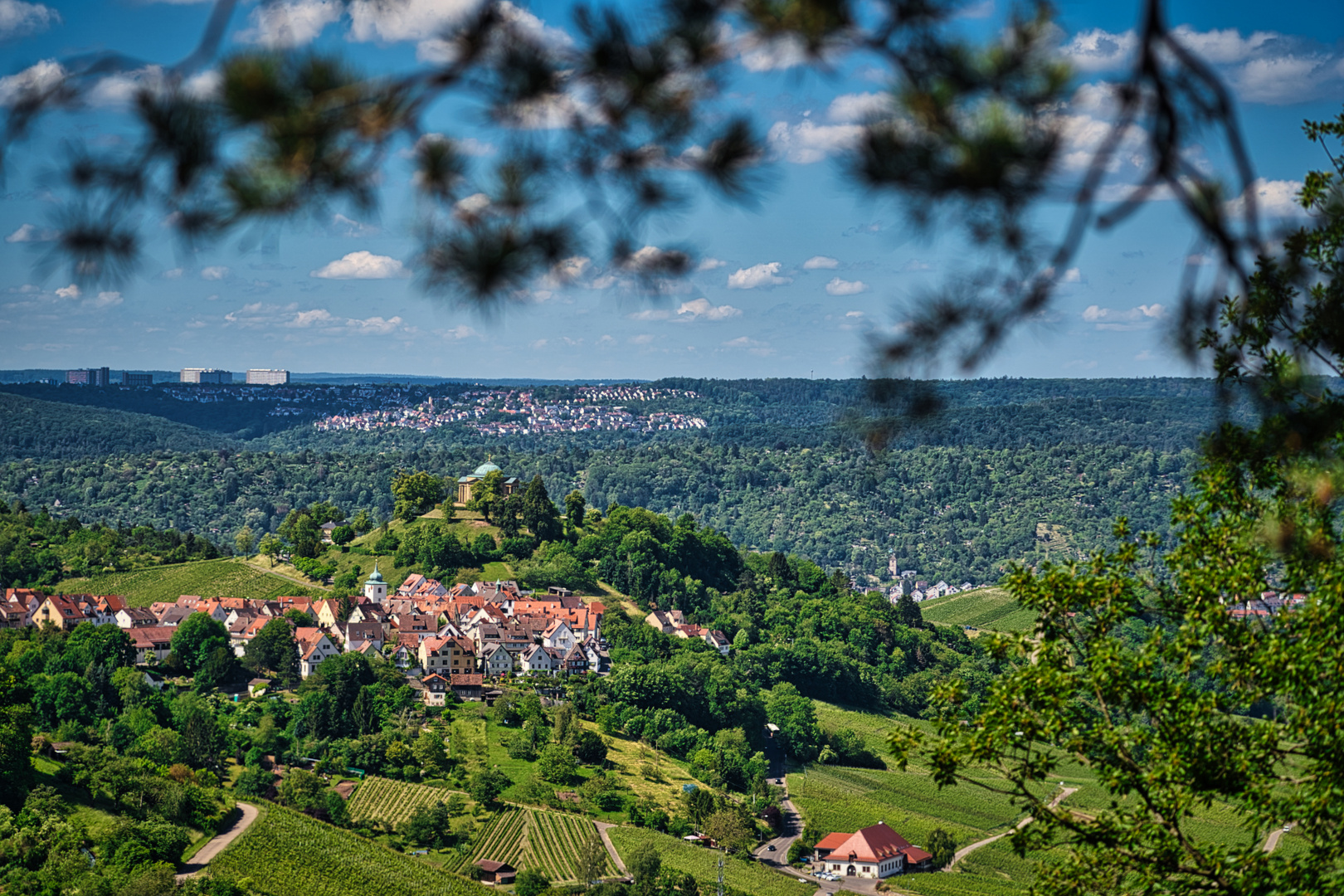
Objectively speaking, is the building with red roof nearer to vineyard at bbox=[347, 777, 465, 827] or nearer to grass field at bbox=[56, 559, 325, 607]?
vineyard at bbox=[347, 777, 465, 827]

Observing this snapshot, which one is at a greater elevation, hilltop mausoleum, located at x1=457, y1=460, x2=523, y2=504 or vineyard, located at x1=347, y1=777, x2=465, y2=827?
hilltop mausoleum, located at x1=457, y1=460, x2=523, y2=504

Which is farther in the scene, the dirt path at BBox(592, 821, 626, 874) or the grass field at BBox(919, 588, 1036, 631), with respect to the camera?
the grass field at BBox(919, 588, 1036, 631)

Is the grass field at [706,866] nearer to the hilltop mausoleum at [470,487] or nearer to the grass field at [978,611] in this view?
the hilltop mausoleum at [470,487]

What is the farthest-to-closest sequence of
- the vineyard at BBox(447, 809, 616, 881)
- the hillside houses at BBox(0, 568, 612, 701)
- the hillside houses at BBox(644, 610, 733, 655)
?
1. the hillside houses at BBox(644, 610, 733, 655)
2. the hillside houses at BBox(0, 568, 612, 701)
3. the vineyard at BBox(447, 809, 616, 881)

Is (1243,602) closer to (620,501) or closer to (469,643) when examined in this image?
(469,643)

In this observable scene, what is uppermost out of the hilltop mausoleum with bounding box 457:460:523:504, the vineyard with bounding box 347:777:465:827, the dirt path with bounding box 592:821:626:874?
the hilltop mausoleum with bounding box 457:460:523:504

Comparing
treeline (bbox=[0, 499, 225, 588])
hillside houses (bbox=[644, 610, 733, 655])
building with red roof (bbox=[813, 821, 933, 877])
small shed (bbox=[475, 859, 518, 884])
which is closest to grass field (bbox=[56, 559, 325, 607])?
treeline (bbox=[0, 499, 225, 588])

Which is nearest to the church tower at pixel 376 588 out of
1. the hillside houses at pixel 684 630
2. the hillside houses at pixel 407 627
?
the hillside houses at pixel 407 627
